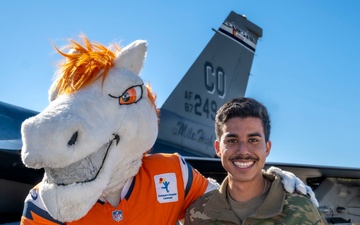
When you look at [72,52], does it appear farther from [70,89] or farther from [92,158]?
[92,158]

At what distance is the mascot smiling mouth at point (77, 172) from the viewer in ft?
6.07

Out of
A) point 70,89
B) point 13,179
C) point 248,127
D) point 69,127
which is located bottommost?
point 13,179

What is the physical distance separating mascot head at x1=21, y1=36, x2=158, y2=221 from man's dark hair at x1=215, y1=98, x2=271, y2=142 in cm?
34

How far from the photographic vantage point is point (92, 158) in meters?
1.92

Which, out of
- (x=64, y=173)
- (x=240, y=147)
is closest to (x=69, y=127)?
(x=64, y=173)

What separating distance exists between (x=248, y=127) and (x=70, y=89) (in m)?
0.81

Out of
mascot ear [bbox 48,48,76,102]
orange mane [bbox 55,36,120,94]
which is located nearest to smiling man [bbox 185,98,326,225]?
orange mane [bbox 55,36,120,94]

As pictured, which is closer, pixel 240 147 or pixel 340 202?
pixel 240 147

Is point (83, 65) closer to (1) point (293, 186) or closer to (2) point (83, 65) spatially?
(2) point (83, 65)

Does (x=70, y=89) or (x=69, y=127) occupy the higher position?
(x=70, y=89)

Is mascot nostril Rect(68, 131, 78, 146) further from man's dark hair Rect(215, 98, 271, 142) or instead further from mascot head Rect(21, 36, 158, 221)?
man's dark hair Rect(215, 98, 271, 142)

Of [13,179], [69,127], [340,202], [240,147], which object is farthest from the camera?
[340,202]

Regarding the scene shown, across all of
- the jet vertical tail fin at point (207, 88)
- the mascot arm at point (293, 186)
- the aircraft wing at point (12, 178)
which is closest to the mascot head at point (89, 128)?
the mascot arm at point (293, 186)

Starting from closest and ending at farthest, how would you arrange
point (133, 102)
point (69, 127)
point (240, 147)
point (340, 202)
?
point (69, 127) → point (240, 147) → point (133, 102) → point (340, 202)
